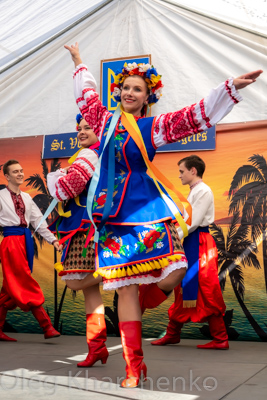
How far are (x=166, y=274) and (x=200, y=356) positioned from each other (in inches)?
46.3

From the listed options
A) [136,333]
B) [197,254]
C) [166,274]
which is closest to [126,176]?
[166,274]

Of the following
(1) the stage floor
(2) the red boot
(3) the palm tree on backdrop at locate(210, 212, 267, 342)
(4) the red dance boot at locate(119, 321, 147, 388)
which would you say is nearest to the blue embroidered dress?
(4) the red dance boot at locate(119, 321, 147, 388)

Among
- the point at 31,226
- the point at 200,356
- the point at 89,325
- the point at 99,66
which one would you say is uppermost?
the point at 99,66

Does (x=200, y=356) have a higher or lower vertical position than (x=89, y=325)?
lower

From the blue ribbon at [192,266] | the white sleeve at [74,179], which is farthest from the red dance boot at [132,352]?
the blue ribbon at [192,266]

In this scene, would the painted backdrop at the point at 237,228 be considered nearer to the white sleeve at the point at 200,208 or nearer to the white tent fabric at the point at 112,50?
the white tent fabric at the point at 112,50

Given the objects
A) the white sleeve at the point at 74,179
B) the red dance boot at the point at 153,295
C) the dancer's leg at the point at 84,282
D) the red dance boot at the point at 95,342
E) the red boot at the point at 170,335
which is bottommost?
the red boot at the point at 170,335

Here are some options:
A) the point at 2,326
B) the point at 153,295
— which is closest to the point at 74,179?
the point at 153,295

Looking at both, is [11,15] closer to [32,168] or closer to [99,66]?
[99,66]

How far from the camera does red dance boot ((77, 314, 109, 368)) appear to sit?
2869 mm

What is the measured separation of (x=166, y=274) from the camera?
240cm

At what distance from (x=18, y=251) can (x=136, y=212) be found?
2.08 metres

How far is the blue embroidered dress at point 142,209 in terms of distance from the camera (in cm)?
238

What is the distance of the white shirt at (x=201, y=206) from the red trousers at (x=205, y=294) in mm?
106
